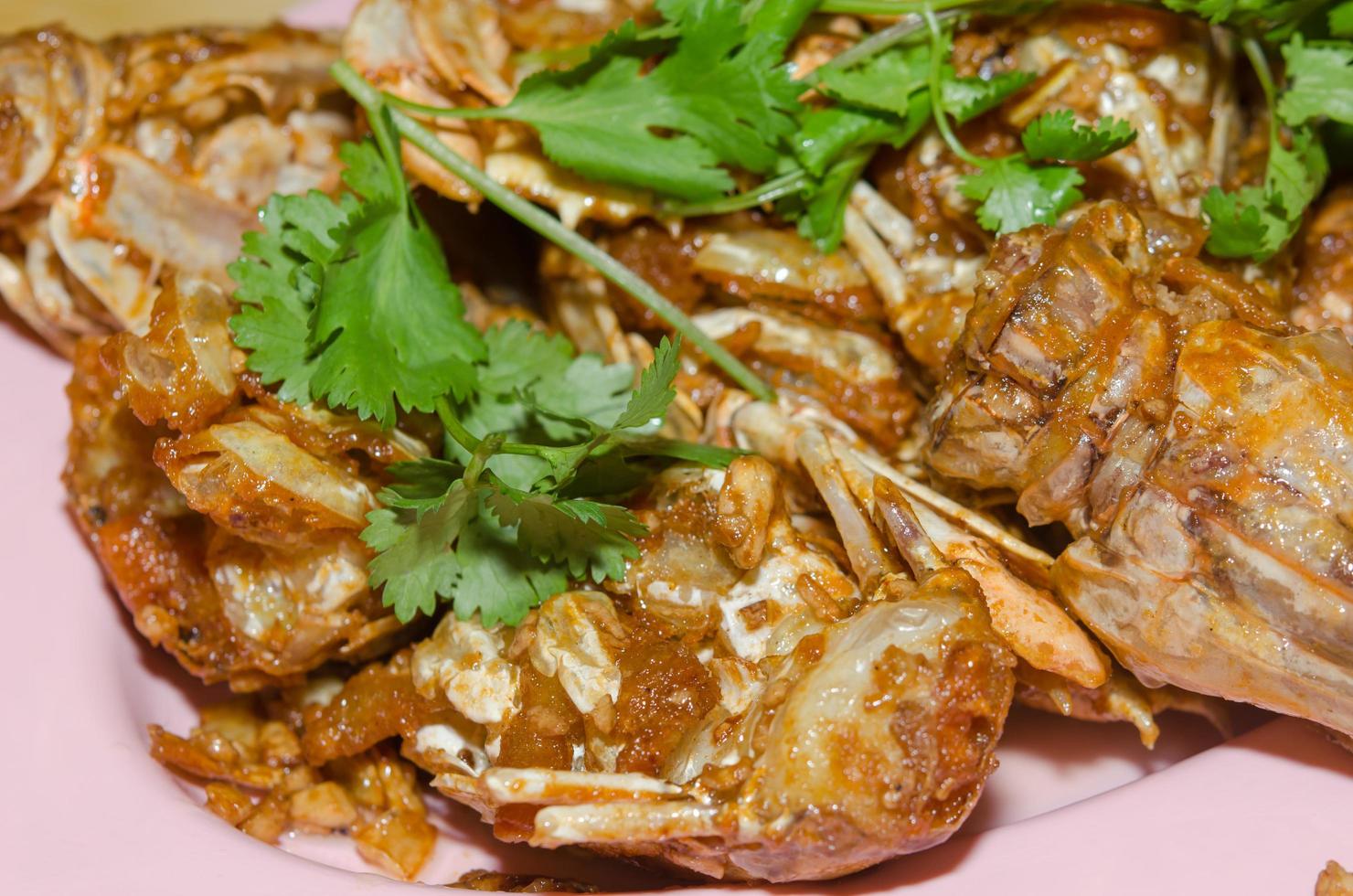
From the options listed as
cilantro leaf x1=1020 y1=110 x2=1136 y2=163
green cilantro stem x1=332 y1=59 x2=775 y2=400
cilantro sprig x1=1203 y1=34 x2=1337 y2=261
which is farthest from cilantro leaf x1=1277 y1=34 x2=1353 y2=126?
green cilantro stem x1=332 y1=59 x2=775 y2=400

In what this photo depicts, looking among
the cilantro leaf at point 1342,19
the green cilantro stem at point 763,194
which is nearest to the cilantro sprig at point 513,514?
the green cilantro stem at point 763,194

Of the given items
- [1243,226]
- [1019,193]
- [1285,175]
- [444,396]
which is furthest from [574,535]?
[1285,175]

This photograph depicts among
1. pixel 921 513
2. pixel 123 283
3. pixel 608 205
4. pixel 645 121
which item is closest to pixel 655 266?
pixel 608 205

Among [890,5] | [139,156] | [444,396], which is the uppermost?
[890,5]

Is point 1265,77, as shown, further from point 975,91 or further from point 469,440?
point 469,440

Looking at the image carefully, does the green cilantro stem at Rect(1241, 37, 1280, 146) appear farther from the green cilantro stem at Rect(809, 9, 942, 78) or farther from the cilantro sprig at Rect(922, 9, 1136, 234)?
the green cilantro stem at Rect(809, 9, 942, 78)
